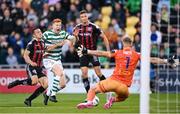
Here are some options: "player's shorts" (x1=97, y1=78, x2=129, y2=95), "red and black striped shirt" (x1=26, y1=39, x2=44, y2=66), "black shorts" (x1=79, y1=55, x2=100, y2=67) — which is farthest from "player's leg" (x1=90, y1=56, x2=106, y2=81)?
"player's shorts" (x1=97, y1=78, x2=129, y2=95)

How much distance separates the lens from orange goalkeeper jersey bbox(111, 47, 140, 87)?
15.7 meters

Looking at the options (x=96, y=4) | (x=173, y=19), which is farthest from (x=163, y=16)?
(x=96, y=4)

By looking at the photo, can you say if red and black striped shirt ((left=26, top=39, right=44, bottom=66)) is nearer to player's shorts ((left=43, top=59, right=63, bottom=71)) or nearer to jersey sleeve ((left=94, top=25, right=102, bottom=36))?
player's shorts ((left=43, top=59, right=63, bottom=71))

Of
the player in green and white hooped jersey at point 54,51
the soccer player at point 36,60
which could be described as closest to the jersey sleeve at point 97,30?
the player in green and white hooped jersey at point 54,51

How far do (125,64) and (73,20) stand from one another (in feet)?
39.1

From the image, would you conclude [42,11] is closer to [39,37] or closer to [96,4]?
[96,4]

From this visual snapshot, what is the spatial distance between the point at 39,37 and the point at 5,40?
7.61 metres

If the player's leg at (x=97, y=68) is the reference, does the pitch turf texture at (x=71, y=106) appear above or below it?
below

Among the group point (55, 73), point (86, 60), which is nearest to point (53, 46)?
point (55, 73)

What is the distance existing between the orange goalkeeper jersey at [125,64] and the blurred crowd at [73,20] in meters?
9.00

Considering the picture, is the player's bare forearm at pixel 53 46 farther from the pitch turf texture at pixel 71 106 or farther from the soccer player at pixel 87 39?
the pitch turf texture at pixel 71 106

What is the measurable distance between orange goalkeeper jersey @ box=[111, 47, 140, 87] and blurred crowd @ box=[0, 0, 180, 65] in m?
9.00

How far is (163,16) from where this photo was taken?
23.6 meters

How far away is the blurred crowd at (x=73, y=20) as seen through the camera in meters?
25.7
